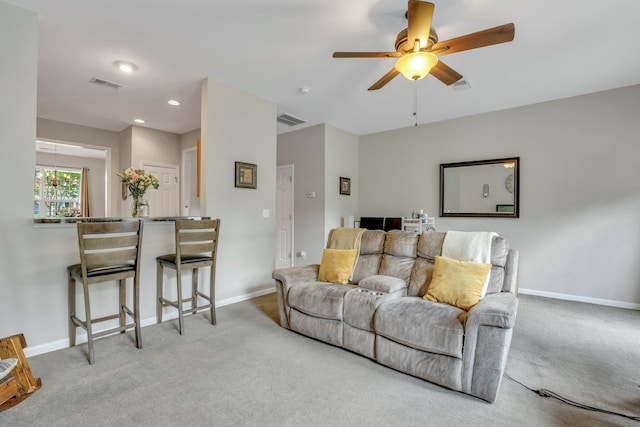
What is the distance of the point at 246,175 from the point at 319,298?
2003mm

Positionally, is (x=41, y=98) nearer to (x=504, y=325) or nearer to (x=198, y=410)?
(x=198, y=410)

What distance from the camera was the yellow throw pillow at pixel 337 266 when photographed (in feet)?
9.51

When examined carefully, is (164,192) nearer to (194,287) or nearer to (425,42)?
(194,287)

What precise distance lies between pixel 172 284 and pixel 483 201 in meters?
4.43

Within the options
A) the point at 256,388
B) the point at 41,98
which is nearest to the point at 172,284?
the point at 256,388

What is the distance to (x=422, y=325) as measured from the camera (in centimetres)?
197

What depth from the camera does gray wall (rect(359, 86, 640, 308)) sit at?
3.64m

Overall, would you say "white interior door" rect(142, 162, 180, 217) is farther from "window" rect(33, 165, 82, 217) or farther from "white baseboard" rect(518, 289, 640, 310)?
"white baseboard" rect(518, 289, 640, 310)

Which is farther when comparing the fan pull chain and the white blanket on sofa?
the fan pull chain

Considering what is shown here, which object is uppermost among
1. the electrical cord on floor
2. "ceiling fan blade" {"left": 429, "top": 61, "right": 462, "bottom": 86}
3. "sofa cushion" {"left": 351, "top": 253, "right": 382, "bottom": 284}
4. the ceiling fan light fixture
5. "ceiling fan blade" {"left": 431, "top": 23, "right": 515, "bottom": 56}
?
"ceiling fan blade" {"left": 431, "top": 23, "right": 515, "bottom": 56}

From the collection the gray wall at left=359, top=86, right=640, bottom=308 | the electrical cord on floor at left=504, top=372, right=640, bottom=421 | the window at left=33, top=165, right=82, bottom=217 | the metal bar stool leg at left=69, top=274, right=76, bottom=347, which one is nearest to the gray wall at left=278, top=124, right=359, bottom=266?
the gray wall at left=359, top=86, right=640, bottom=308

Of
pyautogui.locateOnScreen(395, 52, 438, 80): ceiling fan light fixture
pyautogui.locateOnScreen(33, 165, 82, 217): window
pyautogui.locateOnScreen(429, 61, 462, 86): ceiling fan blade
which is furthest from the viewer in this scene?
pyautogui.locateOnScreen(33, 165, 82, 217): window

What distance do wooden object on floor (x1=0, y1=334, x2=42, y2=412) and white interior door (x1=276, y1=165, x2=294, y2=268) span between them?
3965mm

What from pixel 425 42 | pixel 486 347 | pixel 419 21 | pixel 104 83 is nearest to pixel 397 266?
pixel 486 347
